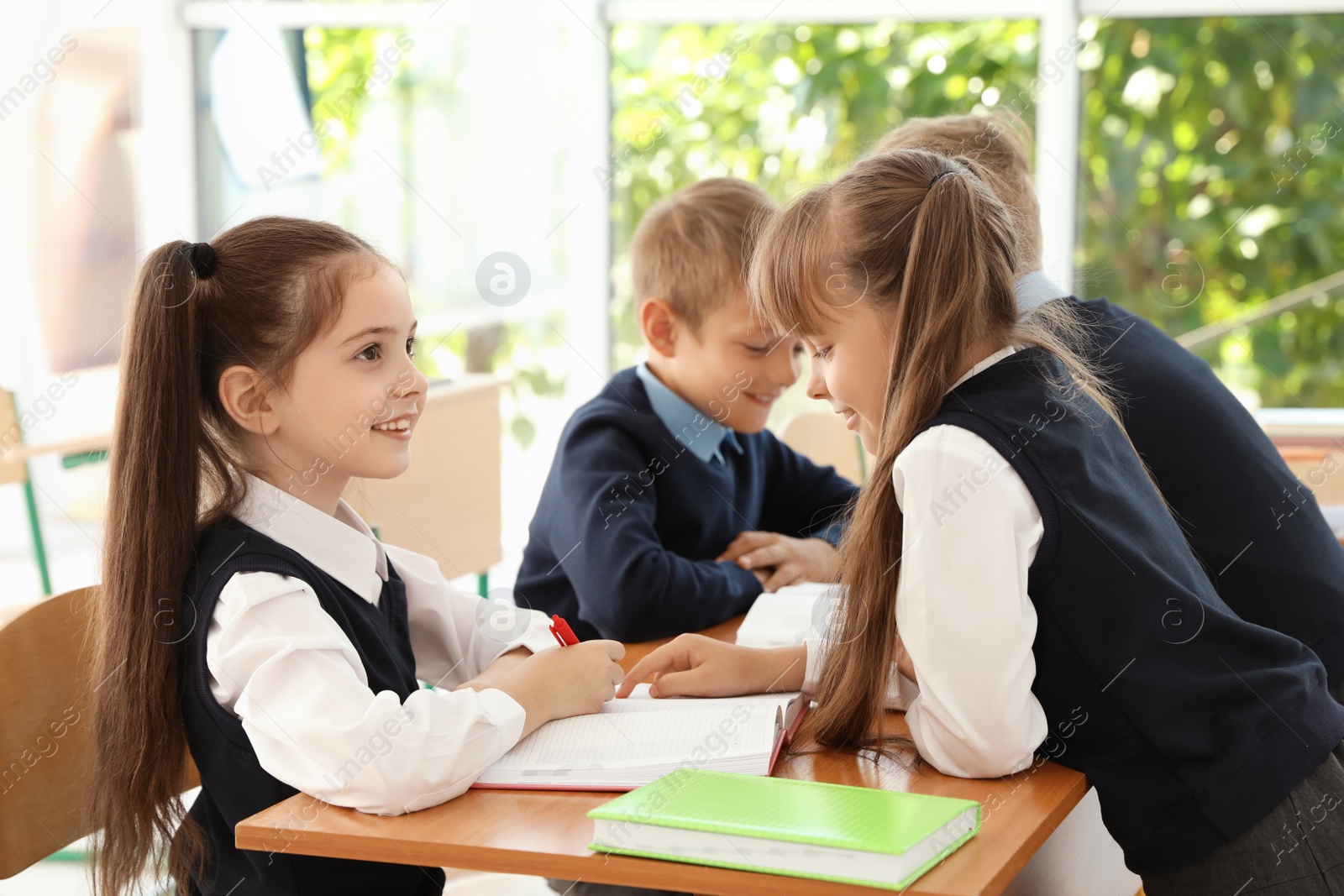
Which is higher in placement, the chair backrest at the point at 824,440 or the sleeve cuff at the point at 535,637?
the sleeve cuff at the point at 535,637

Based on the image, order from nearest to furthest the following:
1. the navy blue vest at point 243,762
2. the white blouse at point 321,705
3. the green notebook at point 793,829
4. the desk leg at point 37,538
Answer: the green notebook at point 793,829 < the white blouse at point 321,705 < the navy blue vest at point 243,762 < the desk leg at point 37,538

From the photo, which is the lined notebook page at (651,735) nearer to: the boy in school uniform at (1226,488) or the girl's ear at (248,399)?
the girl's ear at (248,399)

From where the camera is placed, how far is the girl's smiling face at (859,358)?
1191 mm

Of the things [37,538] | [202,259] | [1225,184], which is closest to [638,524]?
[202,259]

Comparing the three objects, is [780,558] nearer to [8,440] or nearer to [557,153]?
[8,440]

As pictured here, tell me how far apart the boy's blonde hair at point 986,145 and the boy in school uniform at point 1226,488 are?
133mm

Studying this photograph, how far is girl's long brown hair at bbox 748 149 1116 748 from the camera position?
113 centimetres

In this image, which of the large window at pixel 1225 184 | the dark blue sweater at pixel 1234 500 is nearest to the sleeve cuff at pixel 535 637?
the dark blue sweater at pixel 1234 500

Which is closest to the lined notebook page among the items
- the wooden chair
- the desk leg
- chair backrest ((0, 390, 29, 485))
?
the wooden chair

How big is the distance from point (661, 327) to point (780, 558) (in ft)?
1.40

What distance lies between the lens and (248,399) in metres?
1.26

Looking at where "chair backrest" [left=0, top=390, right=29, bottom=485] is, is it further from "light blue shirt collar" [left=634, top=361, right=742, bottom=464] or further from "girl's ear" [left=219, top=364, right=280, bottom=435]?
"girl's ear" [left=219, top=364, right=280, bottom=435]

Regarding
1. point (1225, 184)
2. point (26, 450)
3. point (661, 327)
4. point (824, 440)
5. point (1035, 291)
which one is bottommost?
point (26, 450)

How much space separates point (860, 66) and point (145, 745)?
12.2ft
